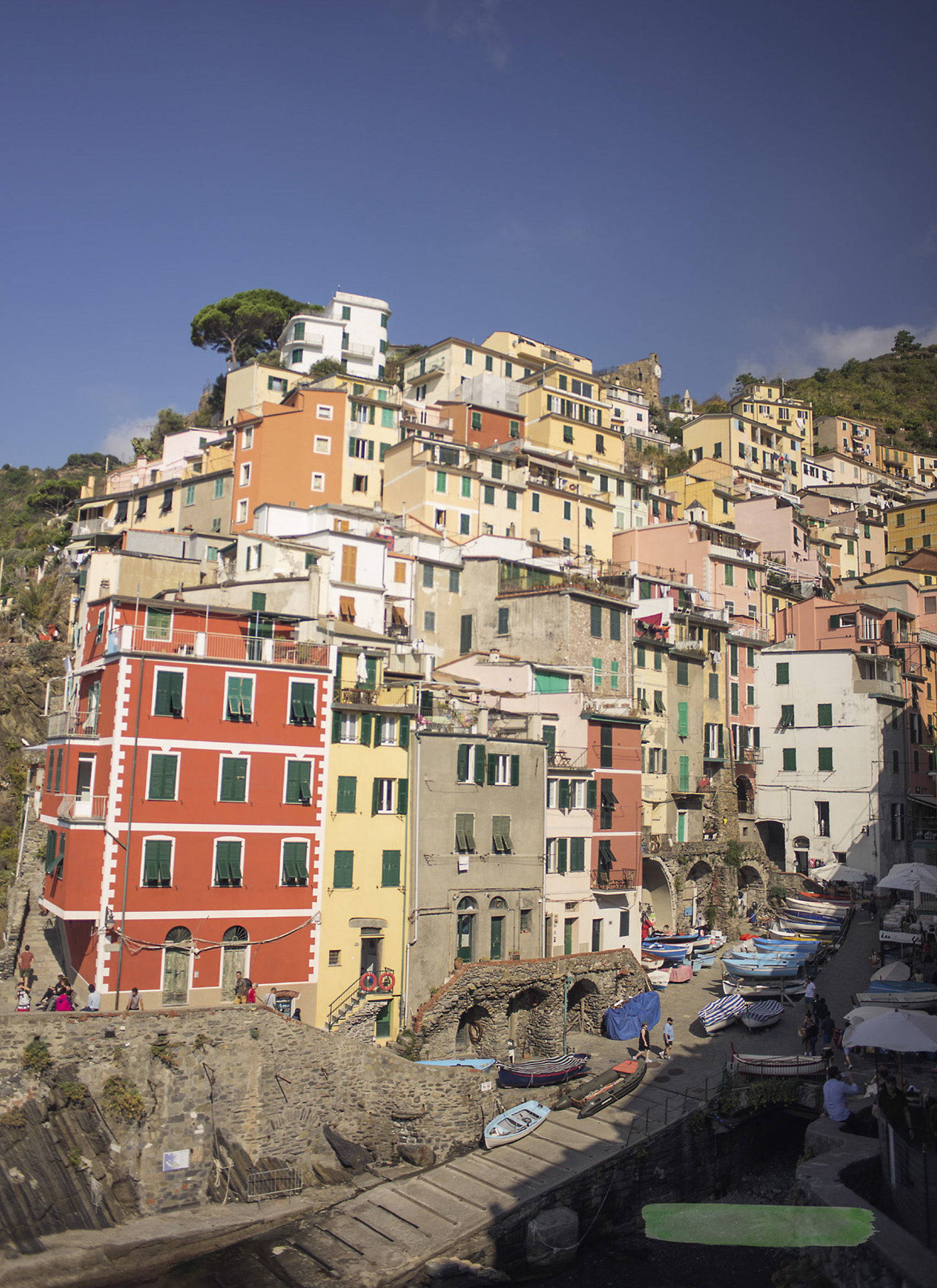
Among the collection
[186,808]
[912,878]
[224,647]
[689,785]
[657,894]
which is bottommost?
[657,894]

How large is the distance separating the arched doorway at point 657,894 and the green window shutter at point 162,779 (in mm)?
27596

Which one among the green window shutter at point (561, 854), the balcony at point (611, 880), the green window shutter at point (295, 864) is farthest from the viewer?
the balcony at point (611, 880)

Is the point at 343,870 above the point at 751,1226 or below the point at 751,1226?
above

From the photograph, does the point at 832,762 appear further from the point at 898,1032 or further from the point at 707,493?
the point at 898,1032

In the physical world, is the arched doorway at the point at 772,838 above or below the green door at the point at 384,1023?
above

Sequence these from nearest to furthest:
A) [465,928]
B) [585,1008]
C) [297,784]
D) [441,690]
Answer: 1. [297,784]
2. [465,928]
3. [585,1008]
4. [441,690]

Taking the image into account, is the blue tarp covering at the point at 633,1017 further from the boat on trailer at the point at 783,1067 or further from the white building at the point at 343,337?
the white building at the point at 343,337

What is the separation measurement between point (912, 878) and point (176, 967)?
32.2 m

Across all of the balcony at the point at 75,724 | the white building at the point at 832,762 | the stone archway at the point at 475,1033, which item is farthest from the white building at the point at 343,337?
the stone archway at the point at 475,1033

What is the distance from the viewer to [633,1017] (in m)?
43.3

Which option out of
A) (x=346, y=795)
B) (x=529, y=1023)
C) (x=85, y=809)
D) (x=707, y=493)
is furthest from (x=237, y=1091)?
(x=707, y=493)

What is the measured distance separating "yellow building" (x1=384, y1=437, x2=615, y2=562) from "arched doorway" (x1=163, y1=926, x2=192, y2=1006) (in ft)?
119

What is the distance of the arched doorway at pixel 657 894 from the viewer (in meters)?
55.8

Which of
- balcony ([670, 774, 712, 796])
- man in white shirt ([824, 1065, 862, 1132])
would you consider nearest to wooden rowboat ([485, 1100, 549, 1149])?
man in white shirt ([824, 1065, 862, 1132])
